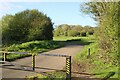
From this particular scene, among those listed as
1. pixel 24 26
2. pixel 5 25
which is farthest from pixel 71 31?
pixel 5 25

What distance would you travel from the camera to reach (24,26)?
43.5 m

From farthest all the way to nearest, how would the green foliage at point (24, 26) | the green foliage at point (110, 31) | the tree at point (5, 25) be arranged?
1. the green foliage at point (24, 26)
2. the tree at point (5, 25)
3. the green foliage at point (110, 31)

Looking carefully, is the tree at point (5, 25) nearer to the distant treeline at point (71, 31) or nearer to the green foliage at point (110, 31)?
the green foliage at point (110, 31)

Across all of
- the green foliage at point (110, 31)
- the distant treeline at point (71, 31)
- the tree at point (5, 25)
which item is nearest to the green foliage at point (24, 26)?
Result: the tree at point (5, 25)

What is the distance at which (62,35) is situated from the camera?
8250 centimetres

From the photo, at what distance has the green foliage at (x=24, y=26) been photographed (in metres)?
42.9

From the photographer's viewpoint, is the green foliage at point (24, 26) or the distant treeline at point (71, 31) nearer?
the green foliage at point (24, 26)

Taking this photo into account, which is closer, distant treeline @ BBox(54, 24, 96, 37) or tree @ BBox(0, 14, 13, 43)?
tree @ BBox(0, 14, 13, 43)

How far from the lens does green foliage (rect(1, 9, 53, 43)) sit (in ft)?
141

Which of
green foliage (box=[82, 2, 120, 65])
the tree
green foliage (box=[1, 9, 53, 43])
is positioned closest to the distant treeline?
green foliage (box=[1, 9, 53, 43])

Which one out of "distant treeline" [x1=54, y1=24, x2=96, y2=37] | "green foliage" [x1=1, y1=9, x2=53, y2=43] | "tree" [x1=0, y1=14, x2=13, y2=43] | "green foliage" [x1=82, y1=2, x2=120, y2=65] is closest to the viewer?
"green foliage" [x1=82, y1=2, x2=120, y2=65]

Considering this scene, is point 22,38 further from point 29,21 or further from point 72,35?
point 72,35

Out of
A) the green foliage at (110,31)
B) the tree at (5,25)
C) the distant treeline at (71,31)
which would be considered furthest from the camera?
the distant treeline at (71,31)

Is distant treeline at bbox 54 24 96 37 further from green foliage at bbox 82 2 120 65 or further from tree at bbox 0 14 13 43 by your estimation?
green foliage at bbox 82 2 120 65
